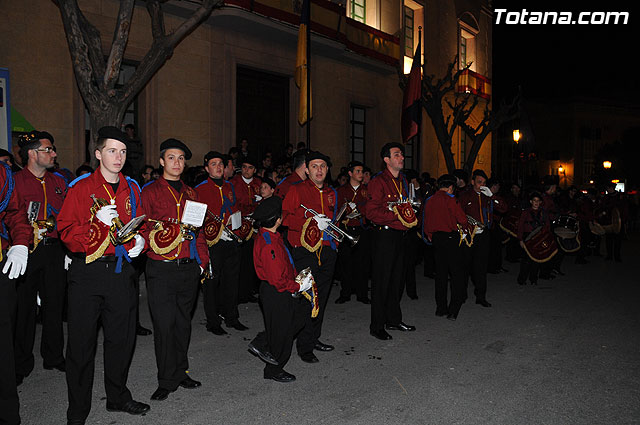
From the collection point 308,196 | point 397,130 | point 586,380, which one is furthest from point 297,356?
point 397,130

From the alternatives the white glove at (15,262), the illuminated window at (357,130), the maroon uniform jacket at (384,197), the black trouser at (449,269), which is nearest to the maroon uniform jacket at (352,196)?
the black trouser at (449,269)

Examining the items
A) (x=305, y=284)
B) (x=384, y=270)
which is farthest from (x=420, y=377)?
(x=384, y=270)

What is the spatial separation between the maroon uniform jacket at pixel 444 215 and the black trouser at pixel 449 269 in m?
0.11

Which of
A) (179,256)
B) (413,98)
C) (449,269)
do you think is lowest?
(449,269)

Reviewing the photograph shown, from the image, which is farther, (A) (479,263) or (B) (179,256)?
(A) (479,263)

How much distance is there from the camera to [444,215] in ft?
26.6

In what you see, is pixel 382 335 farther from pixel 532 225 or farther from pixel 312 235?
pixel 532 225

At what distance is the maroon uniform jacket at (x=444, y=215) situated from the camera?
26.5ft

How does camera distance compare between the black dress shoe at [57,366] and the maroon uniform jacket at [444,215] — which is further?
the maroon uniform jacket at [444,215]

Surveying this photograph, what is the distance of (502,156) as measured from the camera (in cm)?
6700

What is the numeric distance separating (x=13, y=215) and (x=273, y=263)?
2.31 m

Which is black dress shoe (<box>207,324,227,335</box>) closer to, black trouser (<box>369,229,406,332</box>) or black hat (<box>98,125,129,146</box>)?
black trouser (<box>369,229,406,332</box>)

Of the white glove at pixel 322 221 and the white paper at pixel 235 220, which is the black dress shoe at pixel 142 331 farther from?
the white glove at pixel 322 221

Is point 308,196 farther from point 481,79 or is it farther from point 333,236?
point 481,79
